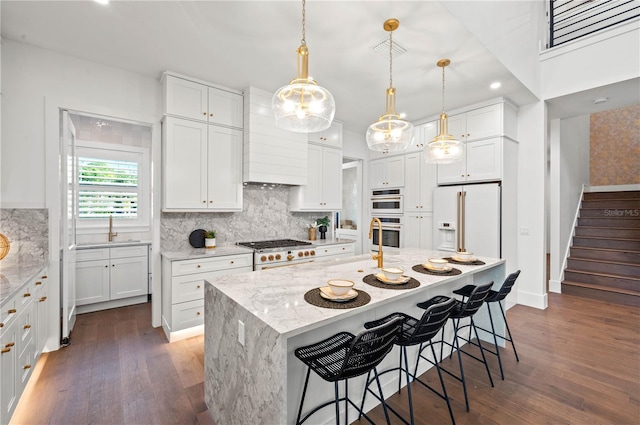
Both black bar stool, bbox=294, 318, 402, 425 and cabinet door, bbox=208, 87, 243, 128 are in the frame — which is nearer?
black bar stool, bbox=294, 318, 402, 425

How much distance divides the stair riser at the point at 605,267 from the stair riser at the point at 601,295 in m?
0.52

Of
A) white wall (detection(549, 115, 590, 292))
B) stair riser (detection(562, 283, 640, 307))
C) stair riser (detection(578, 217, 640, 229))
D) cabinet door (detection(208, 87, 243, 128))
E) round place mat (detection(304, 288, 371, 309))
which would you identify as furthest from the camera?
stair riser (detection(578, 217, 640, 229))

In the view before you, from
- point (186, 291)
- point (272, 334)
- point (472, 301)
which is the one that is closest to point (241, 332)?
point (272, 334)

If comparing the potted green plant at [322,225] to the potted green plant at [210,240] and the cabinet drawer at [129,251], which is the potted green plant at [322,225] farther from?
the cabinet drawer at [129,251]

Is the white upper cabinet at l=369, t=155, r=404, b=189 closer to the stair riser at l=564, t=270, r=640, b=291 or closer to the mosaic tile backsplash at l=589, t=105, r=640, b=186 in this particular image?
the stair riser at l=564, t=270, r=640, b=291

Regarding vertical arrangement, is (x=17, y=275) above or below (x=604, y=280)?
above

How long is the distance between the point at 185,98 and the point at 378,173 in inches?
133

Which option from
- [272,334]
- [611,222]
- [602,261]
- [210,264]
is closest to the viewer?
[272,334]

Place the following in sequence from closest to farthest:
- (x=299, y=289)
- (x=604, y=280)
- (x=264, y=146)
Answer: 1. (x=299, y=289)
2. (x=264, y=146)
3. (x=604, y=280)

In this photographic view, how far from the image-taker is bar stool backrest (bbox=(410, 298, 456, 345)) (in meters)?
1.66

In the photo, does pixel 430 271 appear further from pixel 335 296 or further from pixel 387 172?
pixel 387 172

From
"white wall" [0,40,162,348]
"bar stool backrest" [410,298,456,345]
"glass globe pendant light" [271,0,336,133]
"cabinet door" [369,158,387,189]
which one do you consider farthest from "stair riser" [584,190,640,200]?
"white wall" [0,40,162,348]

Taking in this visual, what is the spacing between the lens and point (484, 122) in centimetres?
399

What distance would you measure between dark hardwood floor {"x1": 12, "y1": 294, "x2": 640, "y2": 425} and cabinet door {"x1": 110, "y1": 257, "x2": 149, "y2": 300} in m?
0.58
